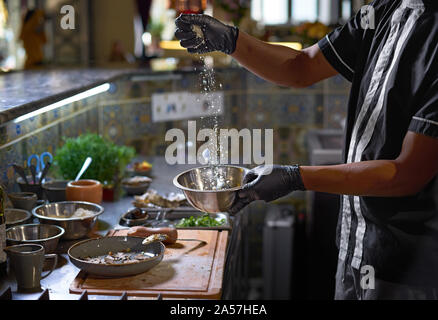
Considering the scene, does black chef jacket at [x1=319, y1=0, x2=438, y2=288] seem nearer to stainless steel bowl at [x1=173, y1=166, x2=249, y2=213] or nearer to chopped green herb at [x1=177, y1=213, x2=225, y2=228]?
stainless steel bowl at [x1=173, y1=166, x2=249, y2=213]

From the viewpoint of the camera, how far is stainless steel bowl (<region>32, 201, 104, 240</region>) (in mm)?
2297

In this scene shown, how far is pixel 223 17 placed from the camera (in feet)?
27.8

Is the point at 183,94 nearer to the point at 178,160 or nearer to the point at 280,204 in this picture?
the point at 178,160

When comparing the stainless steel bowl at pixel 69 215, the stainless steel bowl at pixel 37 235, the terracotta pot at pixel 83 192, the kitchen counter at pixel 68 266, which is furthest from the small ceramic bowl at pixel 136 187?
the stainless steel bowl at pixel 37 235

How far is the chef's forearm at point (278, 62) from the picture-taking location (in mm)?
2332

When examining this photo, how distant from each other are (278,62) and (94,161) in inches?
46.4

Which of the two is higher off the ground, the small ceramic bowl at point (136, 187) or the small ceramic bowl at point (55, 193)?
the small ceramic bowl at point (55, 193)

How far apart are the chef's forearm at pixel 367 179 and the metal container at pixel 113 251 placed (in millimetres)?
627

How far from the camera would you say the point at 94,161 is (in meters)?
3.05

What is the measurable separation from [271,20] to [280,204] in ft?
13.6

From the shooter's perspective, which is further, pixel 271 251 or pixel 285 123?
pixel 285 123

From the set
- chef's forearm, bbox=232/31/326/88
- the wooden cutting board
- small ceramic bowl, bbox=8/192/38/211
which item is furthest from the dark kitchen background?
chef's forearm, bbox=232/31/326/88

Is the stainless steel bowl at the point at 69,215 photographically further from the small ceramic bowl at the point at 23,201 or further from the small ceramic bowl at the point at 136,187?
the small ceramic bowl at the point at 136,187

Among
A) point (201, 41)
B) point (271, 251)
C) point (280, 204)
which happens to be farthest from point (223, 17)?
point (201, 41)
